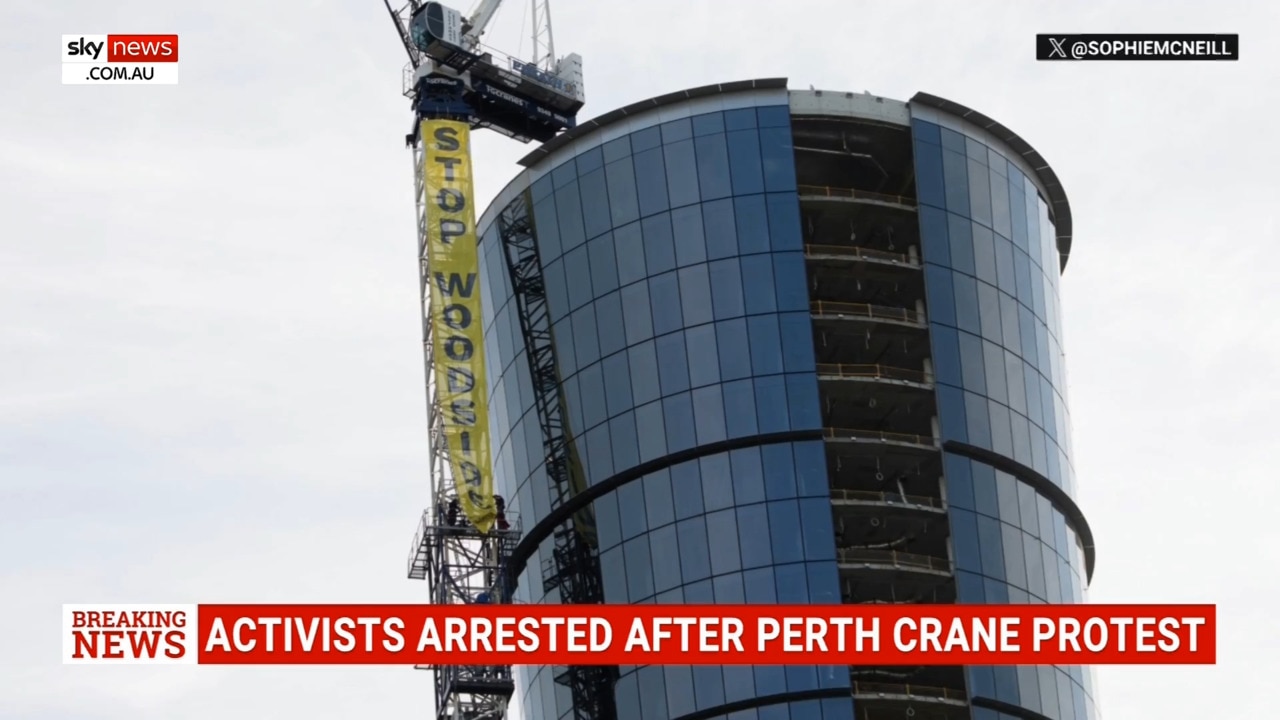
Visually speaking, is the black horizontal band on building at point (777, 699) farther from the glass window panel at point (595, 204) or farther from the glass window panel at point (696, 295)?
the glass window panel at point (595, 204)

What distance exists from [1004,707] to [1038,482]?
43.7ft

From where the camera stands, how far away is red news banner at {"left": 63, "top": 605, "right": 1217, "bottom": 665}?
70.3 metres

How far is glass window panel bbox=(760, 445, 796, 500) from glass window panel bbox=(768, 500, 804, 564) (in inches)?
20.8

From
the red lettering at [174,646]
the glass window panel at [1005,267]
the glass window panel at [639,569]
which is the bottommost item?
the red lettering at [174,646]

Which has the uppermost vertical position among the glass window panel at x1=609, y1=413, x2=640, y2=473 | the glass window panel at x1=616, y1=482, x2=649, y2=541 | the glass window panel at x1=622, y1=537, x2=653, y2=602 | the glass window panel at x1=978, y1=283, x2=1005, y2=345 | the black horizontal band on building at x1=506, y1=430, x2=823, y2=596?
the glass window panel at x1=978, y1=283, x2=1005, y2=345

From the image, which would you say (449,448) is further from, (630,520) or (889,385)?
(889,385)

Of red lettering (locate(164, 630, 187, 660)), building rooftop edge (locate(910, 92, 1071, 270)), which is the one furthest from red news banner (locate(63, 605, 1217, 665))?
building rooftop edge (locate(910, 92, 1071, 270))

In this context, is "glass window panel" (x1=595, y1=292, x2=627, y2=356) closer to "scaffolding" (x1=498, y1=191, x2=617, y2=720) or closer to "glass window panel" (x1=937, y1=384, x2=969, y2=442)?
"scaffolding" (x1=498, y1=191, x2=617, y2=720)

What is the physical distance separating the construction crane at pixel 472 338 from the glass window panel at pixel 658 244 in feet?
24.3

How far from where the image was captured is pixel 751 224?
121 m

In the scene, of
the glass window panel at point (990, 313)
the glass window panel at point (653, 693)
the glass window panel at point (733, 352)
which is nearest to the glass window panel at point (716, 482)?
the glass window panel at point (733, 352)

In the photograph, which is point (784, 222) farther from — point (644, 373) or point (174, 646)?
point (174, 646)

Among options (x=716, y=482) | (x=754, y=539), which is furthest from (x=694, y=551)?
(x=716, y=482)

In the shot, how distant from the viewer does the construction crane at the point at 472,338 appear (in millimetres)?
113188
